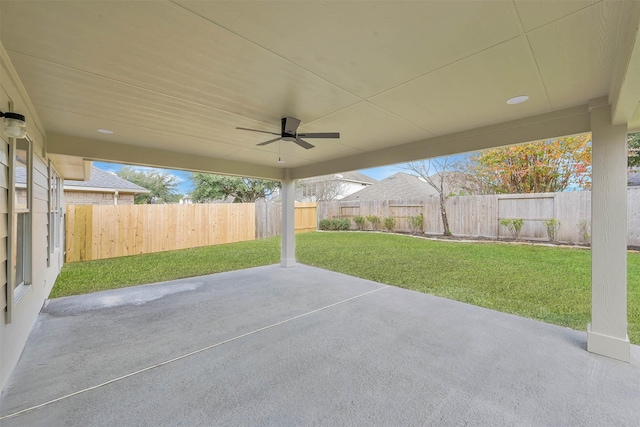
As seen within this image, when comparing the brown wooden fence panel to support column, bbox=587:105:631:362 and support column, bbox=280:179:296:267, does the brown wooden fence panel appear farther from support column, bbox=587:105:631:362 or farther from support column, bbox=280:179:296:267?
support column, bbox=587:105:631:362

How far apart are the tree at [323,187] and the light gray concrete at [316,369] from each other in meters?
16.0

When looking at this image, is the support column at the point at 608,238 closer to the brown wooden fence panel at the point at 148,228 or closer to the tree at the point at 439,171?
the tree at the point at 439,171

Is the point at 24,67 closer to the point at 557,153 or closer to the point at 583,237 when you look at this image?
the point at 583,237

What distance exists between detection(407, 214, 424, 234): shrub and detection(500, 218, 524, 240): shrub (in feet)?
9.01

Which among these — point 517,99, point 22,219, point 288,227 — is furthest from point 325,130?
point 22,219

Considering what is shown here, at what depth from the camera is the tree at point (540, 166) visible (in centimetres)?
884

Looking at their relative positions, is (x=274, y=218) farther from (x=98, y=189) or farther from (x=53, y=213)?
(x=53, y=213)

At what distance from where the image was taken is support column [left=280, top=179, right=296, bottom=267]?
638 centimetres

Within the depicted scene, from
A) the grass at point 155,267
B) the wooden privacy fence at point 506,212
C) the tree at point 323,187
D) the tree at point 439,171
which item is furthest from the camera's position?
the tree at point 323,187

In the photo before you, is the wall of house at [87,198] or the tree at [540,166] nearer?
the tree at [540,166]

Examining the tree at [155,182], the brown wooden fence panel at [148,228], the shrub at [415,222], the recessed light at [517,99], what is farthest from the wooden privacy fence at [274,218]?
the tree at [155,182]

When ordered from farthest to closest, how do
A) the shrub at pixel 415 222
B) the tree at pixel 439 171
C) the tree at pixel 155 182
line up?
the tree at pixel 155 182
the shrub at pixel 415 222
the tree at pixel 439 171

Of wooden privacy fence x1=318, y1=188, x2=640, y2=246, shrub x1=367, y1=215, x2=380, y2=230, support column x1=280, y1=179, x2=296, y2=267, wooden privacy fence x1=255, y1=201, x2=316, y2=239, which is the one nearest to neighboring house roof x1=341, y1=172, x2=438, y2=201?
shrub x1=367, y1=215, x2=380, y2=230

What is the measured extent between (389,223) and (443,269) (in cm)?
594
